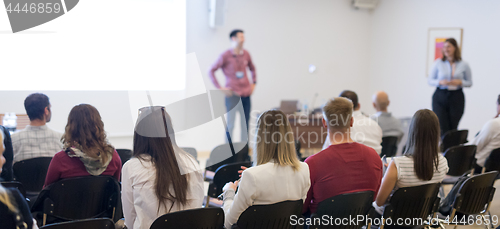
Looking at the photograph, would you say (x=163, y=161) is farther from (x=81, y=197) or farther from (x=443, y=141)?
(x=443, y=141)

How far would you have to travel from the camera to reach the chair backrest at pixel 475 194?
2.33m

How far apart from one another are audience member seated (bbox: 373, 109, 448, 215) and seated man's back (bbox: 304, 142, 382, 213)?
21cm

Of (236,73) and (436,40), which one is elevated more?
(436,40)

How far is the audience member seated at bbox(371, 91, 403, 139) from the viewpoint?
3.79 metres

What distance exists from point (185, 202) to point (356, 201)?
85cm

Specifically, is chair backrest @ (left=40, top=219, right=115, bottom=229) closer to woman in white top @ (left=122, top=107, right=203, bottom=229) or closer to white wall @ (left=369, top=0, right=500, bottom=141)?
woman in white top @ (left=122, top=107, right=203, bottom=229)

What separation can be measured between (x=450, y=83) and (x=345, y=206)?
140 inches

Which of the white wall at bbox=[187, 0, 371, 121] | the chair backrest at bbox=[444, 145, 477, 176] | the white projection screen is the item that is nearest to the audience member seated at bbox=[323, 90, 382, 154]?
the chair backrest at bbox=[444, 145, 477, 176]

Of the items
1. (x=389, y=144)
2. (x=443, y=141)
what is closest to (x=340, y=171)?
(x=389, y=144)

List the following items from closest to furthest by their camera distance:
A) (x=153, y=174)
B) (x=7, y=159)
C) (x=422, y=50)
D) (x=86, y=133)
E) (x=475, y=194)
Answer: (x=153, y=174) < (x=86, y=133) < (x=475, y=194) < (x=7, y=159) < (x=422, y=50)

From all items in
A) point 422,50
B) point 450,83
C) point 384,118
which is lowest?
point 384,118

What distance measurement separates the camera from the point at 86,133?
90.4 inches

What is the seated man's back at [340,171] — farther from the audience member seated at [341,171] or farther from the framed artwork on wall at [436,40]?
the framed artwork on wall at [436,40]

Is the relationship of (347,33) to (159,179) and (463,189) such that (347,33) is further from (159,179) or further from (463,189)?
(159,179)
